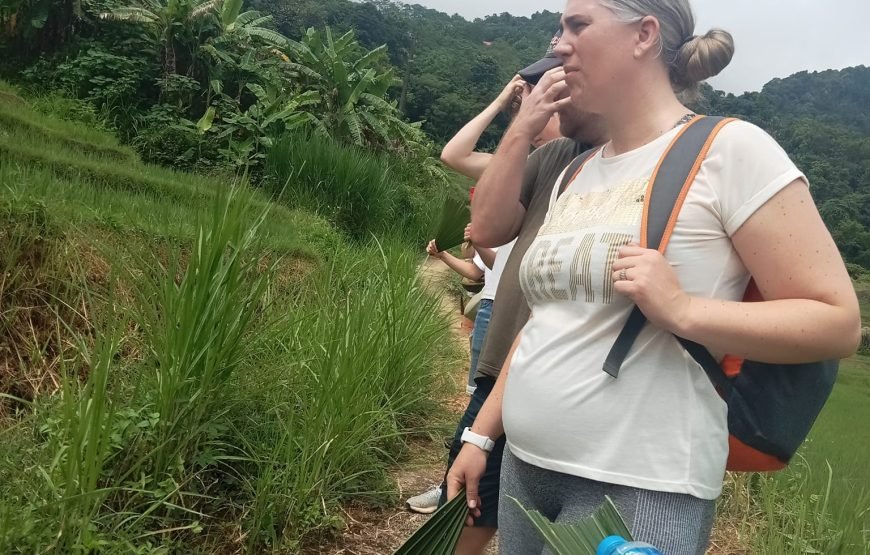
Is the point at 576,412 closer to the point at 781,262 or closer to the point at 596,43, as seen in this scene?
the point at 781,262

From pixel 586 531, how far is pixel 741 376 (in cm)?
30

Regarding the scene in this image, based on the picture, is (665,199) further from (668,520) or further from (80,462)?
(80,462)

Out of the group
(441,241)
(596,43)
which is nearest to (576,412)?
(596,43)

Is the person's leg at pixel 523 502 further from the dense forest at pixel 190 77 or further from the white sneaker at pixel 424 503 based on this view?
the white sneaker at pixel 424 503

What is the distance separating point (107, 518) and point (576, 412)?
57.5 inches

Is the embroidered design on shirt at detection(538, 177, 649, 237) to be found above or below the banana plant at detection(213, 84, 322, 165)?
above

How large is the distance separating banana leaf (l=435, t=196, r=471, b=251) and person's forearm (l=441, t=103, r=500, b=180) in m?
1.53

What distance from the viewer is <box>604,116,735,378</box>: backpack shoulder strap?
95cm

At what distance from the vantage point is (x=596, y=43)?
3.60ft

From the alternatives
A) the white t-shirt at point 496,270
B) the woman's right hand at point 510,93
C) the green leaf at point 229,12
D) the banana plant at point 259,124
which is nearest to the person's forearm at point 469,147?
the woman's right hand at point 510,93

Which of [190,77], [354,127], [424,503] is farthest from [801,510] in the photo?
[354,127]

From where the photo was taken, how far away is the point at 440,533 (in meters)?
1.20

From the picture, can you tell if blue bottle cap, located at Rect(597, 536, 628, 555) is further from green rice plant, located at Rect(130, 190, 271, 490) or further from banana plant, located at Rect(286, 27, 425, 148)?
banana plant, located at Rect(286, 27, 425, 148)

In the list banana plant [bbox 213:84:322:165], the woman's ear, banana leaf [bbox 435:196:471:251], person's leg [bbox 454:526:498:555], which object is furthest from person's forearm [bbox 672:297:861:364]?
banana plant [bbox 213:84:322:165]
